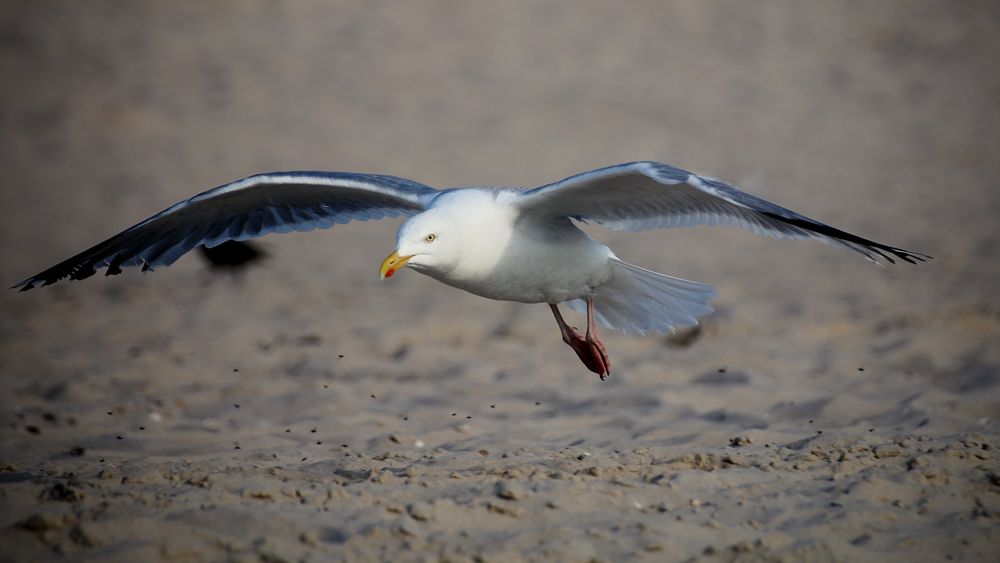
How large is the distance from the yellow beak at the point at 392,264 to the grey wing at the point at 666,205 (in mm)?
732

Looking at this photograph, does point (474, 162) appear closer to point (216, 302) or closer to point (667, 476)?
point (216, 302)

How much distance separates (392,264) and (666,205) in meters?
1.49

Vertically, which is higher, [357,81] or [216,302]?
[357,81]

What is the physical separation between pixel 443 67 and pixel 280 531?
11.2 m

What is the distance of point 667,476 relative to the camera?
5586 millimetres

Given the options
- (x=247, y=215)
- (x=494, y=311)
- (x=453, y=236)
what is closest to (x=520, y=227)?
(x=453, y=236)

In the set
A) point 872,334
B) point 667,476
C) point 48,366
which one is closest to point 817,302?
point 872,334

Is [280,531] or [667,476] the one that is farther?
[667,476]

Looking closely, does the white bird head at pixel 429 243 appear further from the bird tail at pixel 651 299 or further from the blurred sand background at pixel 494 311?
the bird tail at pixel 651 299

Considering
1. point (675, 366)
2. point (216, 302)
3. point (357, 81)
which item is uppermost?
point (357, 81)

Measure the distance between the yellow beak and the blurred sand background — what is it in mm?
947

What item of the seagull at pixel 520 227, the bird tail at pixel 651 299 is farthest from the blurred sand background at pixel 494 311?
the seagull at pixel 520 227

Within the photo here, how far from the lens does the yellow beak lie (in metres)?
5.35

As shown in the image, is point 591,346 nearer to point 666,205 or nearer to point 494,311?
point 666,205
